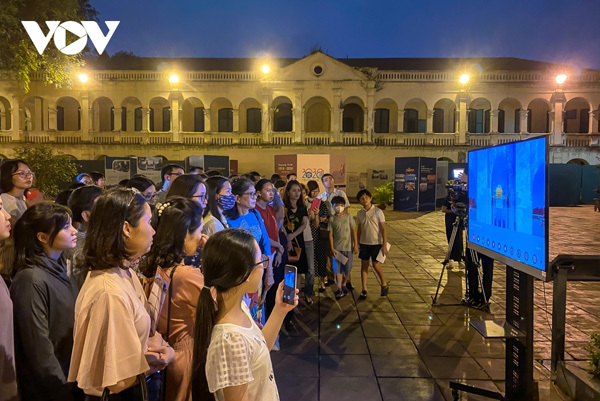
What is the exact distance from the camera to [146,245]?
87.0 inches

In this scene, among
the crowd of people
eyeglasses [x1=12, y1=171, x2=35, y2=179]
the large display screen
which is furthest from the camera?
eyeglasses [x1=12, y1=171, x2=35, y2=179]

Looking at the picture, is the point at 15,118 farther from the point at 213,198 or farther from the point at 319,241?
the point at 213,198


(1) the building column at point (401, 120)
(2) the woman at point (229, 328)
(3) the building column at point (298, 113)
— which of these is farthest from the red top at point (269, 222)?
(1) the building column at point (401, 120)

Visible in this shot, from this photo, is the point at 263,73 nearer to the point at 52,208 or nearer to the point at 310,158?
the point at 310,158

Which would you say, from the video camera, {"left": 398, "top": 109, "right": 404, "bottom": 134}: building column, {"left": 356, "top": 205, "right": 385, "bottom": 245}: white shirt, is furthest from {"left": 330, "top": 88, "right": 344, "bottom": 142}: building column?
{"left": 356, "top": 205, "right": 385, "bottom": 245}: white shirt

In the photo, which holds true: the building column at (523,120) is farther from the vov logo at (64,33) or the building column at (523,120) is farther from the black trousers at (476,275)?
the vov logo at (64,33)

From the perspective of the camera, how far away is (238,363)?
1.73m

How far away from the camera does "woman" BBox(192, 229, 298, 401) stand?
1744 mm

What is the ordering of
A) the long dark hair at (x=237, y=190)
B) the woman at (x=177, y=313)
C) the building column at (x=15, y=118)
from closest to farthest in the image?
1. the woman at (x=177, y=313)
2. the long dark hair at (x=237, y=190)
3. the building column at (x=15, y=118)

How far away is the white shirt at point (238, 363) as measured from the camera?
67.7 inches

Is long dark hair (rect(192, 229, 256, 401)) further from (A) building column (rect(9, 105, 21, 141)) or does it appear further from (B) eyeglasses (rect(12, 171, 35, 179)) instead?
(A) building column (rect(9, 105, 21, 141))

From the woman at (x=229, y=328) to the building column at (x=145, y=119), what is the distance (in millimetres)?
30831

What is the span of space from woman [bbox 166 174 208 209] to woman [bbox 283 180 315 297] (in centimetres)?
255

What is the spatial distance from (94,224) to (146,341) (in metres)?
→ 0.66
